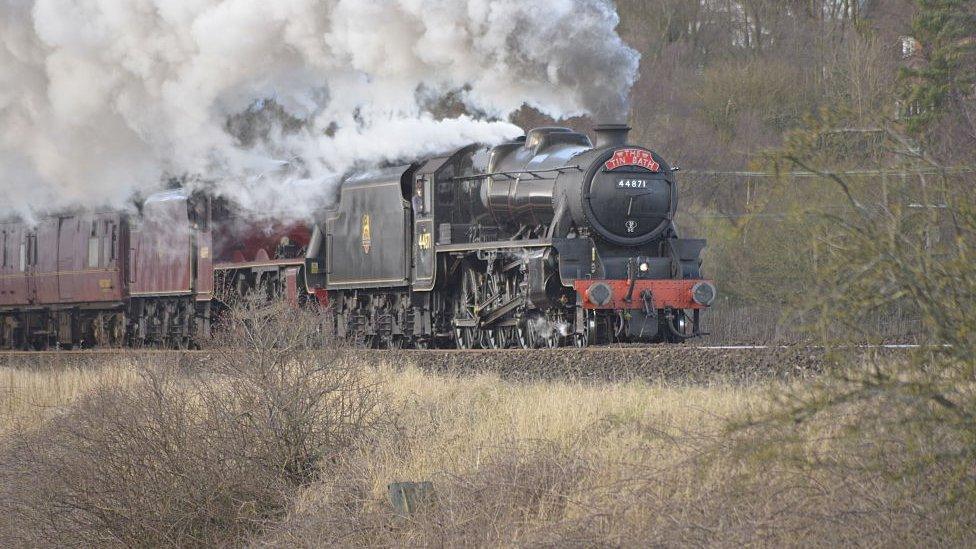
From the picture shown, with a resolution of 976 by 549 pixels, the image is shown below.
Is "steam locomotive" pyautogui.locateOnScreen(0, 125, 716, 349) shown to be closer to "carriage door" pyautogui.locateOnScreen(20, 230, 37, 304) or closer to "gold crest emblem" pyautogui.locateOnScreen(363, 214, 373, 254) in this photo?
"gold crest emblem" pyautogui.locateOnScreen(363, 214, 373, 254)

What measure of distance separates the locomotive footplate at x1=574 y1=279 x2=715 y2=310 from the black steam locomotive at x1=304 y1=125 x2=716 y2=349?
0.01m

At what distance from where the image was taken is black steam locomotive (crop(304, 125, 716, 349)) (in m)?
17.3

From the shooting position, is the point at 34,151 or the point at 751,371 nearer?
the point at 751,371

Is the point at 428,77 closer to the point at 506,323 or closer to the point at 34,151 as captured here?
the point at 506,323

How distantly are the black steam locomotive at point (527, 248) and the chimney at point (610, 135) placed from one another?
0.8 inches

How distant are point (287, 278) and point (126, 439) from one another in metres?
11.0

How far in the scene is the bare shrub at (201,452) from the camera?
1024 centimetres

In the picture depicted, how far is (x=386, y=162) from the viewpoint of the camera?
20516mm

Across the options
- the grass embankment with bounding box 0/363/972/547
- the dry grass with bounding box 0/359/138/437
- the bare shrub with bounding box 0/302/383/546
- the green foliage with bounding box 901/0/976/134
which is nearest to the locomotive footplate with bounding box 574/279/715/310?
the grass embankment with bounding box 0/363/972/547

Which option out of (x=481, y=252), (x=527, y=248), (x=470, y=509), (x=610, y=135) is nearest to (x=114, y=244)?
(x=481, y=252)

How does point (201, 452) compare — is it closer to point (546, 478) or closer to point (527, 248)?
point (546, 478)

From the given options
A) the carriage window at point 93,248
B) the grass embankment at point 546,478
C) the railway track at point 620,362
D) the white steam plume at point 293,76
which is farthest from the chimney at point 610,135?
the carriage window at point 93,248

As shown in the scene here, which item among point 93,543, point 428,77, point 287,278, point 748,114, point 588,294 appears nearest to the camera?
point 93,543

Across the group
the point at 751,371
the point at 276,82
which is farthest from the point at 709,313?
the point at 751,371
